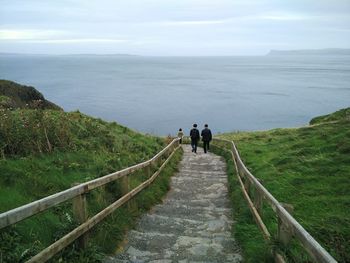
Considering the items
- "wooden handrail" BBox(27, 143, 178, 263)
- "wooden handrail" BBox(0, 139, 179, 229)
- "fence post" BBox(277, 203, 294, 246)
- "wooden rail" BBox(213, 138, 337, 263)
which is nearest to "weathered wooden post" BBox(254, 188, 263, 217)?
"wooden rail" BBox(213, 138, 337, 263)

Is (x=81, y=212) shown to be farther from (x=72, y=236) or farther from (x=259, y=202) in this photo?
(x=259, y=202)

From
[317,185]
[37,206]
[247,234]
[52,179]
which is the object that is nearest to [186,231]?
[247,234]

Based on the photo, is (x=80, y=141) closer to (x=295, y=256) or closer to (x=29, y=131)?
(x=29, y=131)

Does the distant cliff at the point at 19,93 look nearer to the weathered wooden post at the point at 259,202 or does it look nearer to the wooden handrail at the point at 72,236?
the wooden handrail at the point at 72,236

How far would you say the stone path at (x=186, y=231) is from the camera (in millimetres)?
6343

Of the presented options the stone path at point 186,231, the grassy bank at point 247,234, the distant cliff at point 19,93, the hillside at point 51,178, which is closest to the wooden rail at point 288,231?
the grassy bank at point 247,234

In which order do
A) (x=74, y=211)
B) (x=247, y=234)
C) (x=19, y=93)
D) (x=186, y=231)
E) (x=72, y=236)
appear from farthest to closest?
(x=19, y=93)
(x=186, y=231)
(x=247, y=234)
(x=74, y=211)
(x=72, y=236)

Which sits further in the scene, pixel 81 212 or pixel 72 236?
pixel 81 212

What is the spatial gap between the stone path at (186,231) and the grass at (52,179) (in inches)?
13.2

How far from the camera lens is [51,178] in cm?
788

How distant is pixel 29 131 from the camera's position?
9.70 m

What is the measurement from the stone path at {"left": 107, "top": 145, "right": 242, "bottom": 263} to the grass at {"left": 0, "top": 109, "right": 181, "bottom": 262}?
335mm

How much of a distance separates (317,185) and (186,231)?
15.6ft

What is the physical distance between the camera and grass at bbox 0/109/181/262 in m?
5.35
